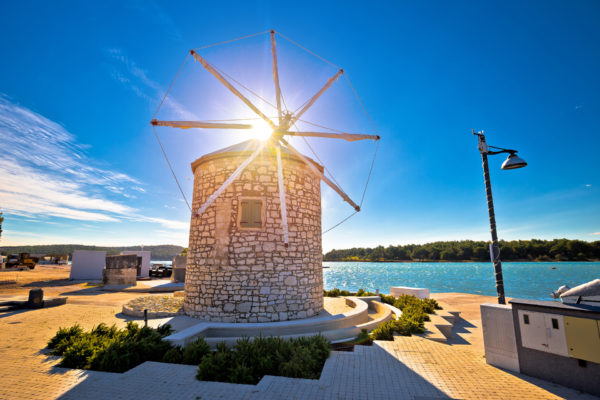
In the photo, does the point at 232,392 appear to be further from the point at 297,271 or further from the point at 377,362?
the point at 297,271

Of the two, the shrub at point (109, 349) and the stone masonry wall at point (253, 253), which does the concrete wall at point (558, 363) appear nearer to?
the stone masonry wall at point (253, 253)

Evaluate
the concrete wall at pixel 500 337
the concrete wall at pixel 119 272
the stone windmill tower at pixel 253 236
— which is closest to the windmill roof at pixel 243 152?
the stone windmill tower at pixel 253 236

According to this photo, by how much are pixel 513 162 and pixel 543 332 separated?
435 centimetres

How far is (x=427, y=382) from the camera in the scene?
4582 millimetres

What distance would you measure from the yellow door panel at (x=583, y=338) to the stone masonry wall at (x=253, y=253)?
6874 millimetres

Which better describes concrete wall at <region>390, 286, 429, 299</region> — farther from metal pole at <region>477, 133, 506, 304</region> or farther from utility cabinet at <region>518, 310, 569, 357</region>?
utility cabinet at <region>518, 310, 569, 357</region>

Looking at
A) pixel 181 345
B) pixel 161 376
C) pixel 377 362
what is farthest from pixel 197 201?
pixel 377 362

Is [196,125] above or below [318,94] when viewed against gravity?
below

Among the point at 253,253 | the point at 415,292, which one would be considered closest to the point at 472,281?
the point at 415,292

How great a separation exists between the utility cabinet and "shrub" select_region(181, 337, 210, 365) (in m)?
6.38

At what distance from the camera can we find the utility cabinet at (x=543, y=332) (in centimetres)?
434

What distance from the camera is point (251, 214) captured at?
935cm

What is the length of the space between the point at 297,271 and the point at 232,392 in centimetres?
535

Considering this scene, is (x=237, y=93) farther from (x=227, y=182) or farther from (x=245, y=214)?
(x=245, y=214)
